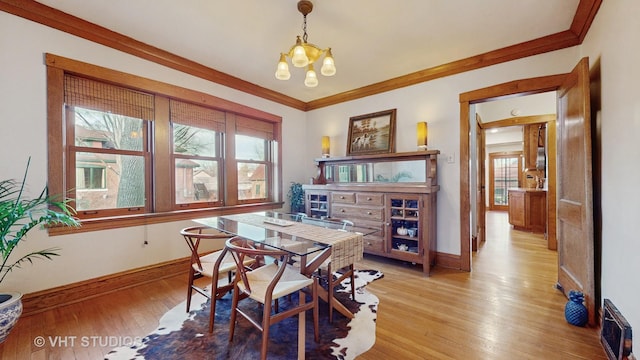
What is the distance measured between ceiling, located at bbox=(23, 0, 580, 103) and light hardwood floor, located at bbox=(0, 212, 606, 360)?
2648 mm

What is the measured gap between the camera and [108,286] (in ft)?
8.71

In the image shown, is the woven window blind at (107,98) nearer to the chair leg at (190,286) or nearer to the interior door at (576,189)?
the chair leg at (190,286)

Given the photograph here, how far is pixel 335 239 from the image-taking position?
6.33 ft

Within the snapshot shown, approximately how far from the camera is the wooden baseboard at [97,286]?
88.7 inches

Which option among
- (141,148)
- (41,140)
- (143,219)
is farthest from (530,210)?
(41,140)

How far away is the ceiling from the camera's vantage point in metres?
2.22

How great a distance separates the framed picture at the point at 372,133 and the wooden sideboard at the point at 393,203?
0.70 ft

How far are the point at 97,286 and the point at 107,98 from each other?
1.93m

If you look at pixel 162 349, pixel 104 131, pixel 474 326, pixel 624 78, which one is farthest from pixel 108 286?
pixel 624 78

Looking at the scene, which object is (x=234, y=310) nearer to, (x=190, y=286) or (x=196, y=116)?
(x=190, y=286)

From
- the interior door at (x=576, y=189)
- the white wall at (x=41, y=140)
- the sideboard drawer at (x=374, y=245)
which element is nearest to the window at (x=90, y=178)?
the white wall at (x=41, y=140)

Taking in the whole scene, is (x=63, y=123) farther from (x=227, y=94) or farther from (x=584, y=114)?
(x=584, y=114)

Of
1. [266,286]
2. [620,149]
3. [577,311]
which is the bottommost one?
[577,311]

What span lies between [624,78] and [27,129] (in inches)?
179
